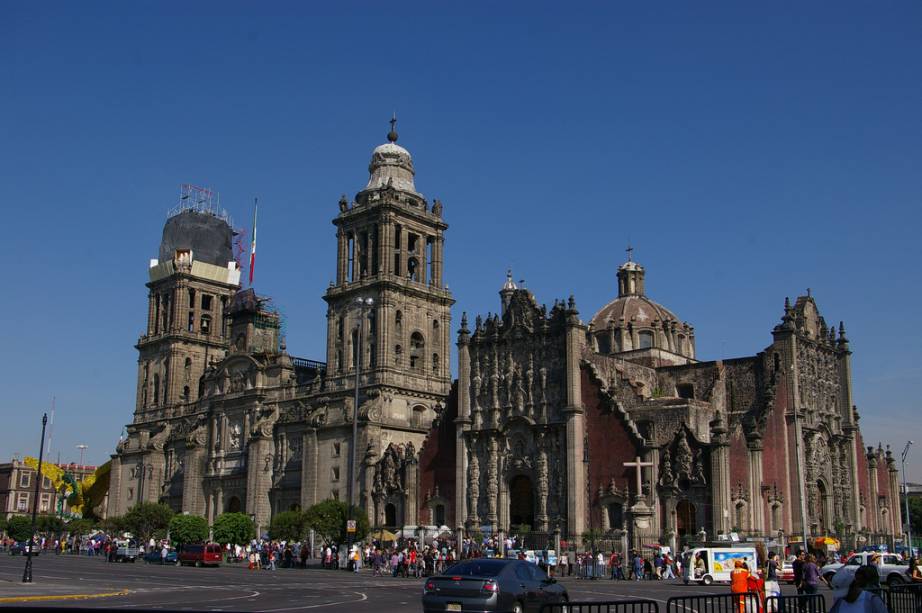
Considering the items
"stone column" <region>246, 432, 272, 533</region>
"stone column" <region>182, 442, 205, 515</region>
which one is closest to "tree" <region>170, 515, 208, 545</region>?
"stone column" <region>246, 432, 272, 533</region>

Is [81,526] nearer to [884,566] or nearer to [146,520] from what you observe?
[146,520]

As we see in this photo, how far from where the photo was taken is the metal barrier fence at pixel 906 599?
64.2 ft

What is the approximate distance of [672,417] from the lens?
198ft

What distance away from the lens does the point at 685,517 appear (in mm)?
57969

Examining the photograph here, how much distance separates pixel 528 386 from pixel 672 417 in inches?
381

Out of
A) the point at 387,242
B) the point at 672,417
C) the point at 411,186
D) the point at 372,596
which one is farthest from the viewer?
the point at 411,186

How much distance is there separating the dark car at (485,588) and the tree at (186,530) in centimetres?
6125

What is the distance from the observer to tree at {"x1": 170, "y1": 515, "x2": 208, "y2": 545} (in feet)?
263

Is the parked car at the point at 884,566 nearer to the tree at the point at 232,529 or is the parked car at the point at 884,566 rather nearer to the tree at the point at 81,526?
the tree at the point at 232,529

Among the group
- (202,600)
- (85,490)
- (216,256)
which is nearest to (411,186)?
(216,256)

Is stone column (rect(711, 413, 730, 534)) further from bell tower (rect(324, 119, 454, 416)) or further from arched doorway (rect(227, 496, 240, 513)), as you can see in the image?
arched doorway (rect(227, 496, 240, 513))

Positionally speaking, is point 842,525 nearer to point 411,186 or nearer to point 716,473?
point 716,473

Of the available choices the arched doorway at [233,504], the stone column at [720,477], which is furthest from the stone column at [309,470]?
the stone column at [720,477]

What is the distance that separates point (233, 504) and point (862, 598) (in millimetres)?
82752
